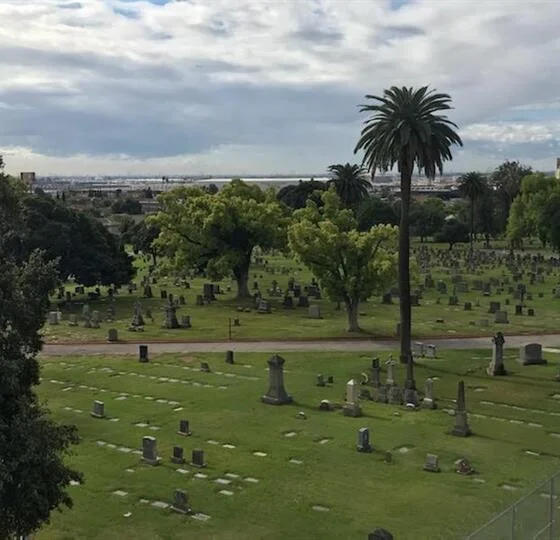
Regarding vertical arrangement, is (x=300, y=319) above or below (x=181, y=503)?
above

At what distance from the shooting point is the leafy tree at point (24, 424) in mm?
12344

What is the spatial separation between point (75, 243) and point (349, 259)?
89.3 ft

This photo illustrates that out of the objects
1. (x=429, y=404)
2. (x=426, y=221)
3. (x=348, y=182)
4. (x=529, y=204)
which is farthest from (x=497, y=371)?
(x=426, y=221)

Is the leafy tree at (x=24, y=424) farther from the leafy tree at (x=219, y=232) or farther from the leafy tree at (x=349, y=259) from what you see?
the leafy tree at (x=219, y=232)

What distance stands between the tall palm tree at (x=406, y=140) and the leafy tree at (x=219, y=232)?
2469cm

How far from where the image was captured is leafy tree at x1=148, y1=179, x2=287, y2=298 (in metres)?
60.4

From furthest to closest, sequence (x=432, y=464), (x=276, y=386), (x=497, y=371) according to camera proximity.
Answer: (x=497, y=371), (x=276, y=386), (x=432, y=464)

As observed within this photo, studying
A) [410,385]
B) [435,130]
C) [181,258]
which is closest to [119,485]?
[410,385]

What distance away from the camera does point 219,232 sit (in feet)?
201

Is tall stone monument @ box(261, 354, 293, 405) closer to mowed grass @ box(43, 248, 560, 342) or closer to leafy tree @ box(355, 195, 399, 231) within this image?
mowed grass @ box(43, 248, 560, 342)

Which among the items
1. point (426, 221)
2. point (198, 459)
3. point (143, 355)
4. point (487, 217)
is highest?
point (487, 217)

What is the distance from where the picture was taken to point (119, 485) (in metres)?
20.8

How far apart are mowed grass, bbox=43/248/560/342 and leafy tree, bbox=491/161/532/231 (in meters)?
60.6

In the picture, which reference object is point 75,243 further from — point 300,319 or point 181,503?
point 181,503
